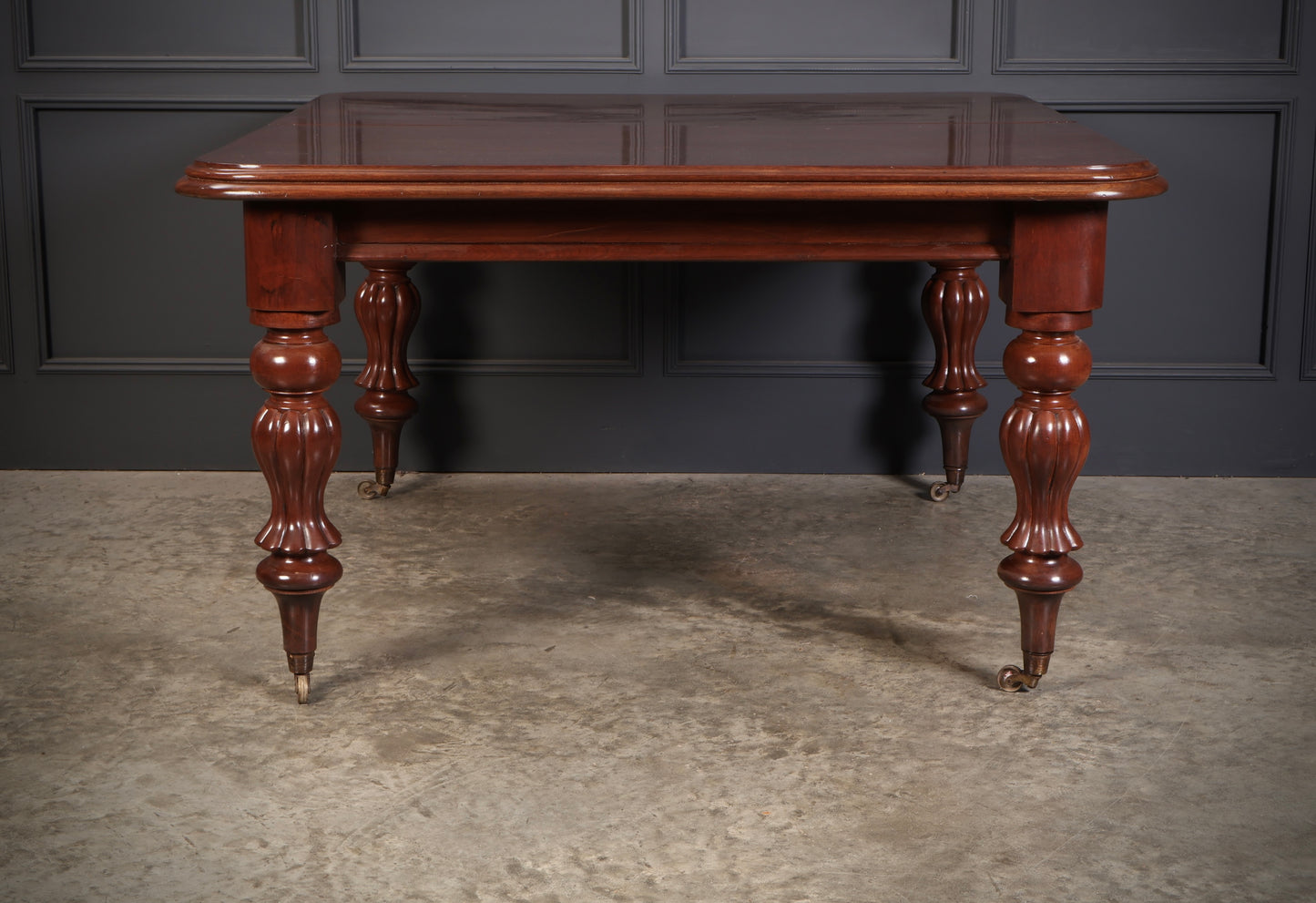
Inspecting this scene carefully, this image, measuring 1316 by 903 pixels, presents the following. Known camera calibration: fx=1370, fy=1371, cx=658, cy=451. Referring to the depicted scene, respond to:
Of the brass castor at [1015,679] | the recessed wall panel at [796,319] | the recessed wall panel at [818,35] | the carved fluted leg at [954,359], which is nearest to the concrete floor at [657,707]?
the brass castor at [1015,679]

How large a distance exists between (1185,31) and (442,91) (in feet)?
5.57

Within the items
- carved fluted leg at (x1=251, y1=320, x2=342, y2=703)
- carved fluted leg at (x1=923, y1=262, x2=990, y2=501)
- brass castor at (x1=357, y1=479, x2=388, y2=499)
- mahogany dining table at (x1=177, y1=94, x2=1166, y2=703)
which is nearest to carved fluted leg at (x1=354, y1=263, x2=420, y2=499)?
brass castor at (x1=357, y1=479, x2=388, y2=499)

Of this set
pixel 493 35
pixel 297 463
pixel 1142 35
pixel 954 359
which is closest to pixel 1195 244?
pixel 1142 35

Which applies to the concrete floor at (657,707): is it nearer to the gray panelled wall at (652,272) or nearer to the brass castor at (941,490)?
the brass castor at (941,490)

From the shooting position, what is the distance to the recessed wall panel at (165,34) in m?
3.13

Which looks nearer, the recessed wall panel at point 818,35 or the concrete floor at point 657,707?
the concrete floor at point 657,707

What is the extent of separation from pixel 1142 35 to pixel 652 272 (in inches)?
48.8

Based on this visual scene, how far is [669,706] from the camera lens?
6.89 feet

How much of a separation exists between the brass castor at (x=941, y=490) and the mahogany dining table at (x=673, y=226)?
0.96m

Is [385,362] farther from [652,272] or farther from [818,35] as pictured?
[818,35]

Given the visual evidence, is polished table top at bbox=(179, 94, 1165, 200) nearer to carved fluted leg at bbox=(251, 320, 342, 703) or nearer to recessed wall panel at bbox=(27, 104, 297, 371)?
carved fluted leg at bbox=(251, 320, 342, 703)

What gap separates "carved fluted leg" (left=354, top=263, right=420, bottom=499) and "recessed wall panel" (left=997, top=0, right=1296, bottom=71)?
1460 millimetres

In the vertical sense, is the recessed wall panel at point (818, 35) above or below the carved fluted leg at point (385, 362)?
above

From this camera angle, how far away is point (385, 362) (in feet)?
10.1
